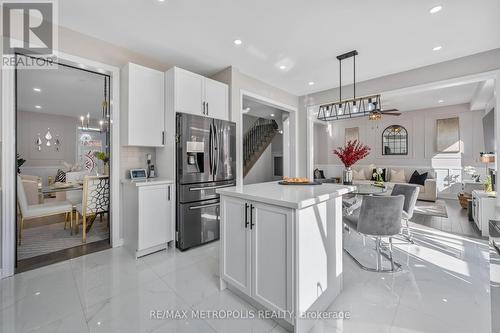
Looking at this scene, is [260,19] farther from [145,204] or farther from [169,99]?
[145,204]

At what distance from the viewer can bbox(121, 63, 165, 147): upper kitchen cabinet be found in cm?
292

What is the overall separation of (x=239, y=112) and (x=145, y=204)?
7.15ft

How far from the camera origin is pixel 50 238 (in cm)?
333

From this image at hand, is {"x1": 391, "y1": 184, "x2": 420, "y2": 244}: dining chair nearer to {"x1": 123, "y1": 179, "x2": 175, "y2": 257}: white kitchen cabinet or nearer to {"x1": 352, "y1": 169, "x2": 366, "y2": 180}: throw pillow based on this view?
{"x1": 123, "y1": 179, "x2": 175, "y2": 257}: white kitchen cabinet

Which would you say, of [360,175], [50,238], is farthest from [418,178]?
[50,238]

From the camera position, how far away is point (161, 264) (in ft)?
8.47

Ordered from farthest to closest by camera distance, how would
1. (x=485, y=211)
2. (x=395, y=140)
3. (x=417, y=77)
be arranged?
(x=395, y=140)
(x=417, y=77)
(x=485, y=211)

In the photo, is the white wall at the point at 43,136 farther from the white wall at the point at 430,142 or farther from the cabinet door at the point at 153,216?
the white wall at the point at 430,142

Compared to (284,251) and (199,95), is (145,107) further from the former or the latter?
(284,251)

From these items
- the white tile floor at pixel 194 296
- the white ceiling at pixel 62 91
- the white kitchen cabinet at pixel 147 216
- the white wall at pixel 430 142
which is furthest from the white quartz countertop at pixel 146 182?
the white wall at pixel 430 142

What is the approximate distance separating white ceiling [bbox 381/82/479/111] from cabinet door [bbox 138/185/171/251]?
5.05 meters

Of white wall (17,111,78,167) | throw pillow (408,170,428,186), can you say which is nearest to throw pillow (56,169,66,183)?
white wall (17,111,78,167)

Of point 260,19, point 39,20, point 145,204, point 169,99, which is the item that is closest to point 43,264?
point 145,204

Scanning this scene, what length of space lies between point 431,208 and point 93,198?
23.6 feet
